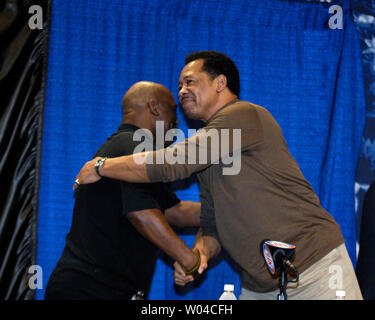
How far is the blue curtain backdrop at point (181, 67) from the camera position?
314 cm

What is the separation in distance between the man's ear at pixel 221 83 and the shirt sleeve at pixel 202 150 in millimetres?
342

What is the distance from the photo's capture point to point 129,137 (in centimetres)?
229

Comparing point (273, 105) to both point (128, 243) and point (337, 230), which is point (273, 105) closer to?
point (337, 230)

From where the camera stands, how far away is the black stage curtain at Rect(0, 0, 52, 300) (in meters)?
3.03

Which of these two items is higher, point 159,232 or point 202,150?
point 202,150

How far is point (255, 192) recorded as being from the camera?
2.07 m

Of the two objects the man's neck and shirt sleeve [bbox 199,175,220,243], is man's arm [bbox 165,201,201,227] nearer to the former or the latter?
shirt sleeve [bbox 199,175,220,243]

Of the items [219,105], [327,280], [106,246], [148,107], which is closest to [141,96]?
[148,107]

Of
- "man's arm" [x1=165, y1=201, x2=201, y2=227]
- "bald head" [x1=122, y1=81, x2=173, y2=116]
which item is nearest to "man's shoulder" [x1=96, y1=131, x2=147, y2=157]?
"bald head" [x1=122, y1=81, x2=173, y2=116]

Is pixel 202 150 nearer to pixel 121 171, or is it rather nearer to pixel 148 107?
pixel 121 171

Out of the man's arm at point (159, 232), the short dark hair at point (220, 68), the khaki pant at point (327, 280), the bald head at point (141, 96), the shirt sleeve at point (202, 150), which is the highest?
the short dark hair at point (220, 68)

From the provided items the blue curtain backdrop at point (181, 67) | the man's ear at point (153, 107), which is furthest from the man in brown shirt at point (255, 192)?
the blue curtain backdrop at point (181, 67)

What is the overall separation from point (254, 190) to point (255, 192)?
11mm

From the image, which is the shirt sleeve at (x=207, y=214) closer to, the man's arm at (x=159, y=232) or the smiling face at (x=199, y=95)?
the man's arm at (x=159, y=232)
